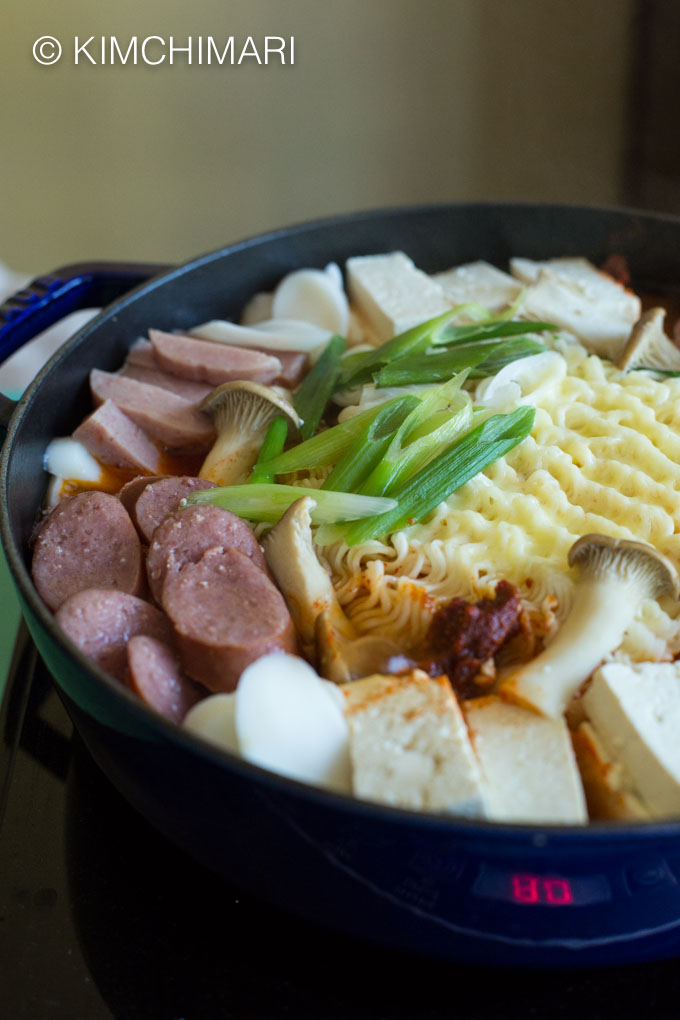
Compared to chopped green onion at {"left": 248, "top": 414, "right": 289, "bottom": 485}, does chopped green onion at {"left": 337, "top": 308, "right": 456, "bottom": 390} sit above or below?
above

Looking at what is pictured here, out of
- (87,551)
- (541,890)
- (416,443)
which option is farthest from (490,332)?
(541,890)

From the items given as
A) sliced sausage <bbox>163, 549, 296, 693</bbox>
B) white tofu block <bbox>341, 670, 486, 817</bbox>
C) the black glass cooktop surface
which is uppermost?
sliced sausage <bbox>163, 549, 296, 693</bbox>

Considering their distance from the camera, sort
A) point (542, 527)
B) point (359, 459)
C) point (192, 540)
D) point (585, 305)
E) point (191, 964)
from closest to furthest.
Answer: point (191, 964)
point (192, 540)
point (542, 527)
point (359, 459)
point (585, 305)

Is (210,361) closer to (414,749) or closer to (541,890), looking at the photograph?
(414,749)

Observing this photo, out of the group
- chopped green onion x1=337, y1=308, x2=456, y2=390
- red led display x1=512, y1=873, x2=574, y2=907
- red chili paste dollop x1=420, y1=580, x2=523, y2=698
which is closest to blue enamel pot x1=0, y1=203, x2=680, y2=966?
red led display x1=512, y1=873, x2=574, y2=907

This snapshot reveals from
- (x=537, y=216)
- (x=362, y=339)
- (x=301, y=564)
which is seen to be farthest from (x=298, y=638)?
(x=537, y=216)

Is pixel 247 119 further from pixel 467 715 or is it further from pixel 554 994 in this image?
pixel 554 994

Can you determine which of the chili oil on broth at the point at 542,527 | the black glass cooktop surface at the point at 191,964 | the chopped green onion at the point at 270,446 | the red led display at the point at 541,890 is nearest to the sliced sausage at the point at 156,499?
the chopped green onion at the point at 270,446

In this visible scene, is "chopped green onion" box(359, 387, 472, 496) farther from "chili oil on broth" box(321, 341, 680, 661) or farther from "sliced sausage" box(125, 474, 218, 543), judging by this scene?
"sliced sausage" box(125, 474, 218, 543)
